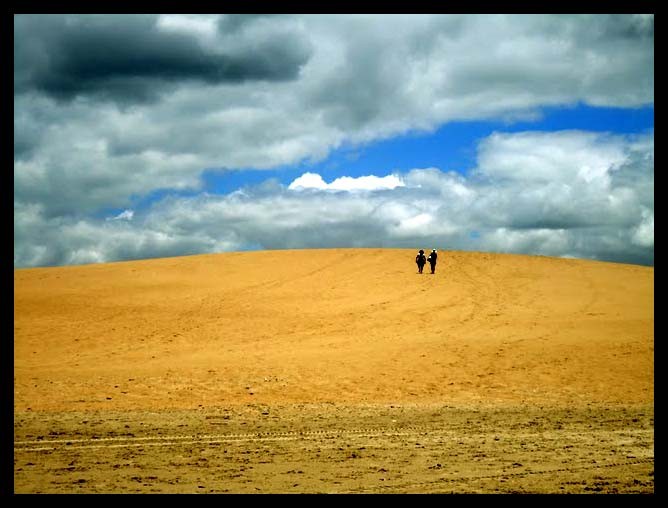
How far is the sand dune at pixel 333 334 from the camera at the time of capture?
679 inches

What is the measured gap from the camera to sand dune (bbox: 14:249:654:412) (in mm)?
17250

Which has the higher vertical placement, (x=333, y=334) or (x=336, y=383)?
(x=333, y=334)

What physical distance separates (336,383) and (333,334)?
8226mm

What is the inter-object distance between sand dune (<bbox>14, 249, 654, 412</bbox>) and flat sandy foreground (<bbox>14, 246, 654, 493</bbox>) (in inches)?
4.8

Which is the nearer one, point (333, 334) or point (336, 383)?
point (336, 383)

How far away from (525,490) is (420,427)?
15.6 ft

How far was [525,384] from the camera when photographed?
Answer: 17.9 metres

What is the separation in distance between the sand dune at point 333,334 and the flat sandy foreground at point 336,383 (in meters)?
0.12

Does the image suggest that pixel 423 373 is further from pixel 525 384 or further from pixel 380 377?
pixel 525 384

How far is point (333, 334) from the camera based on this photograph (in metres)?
26.3

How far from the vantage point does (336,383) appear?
59.2 ft

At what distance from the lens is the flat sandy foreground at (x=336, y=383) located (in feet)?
29.6

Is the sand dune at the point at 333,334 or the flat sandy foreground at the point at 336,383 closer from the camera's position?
the flat sandy foreground at the point at 336,383

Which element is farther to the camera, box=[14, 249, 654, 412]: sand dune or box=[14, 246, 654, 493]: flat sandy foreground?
box=[14, 249, 654, 412]: sand dune
